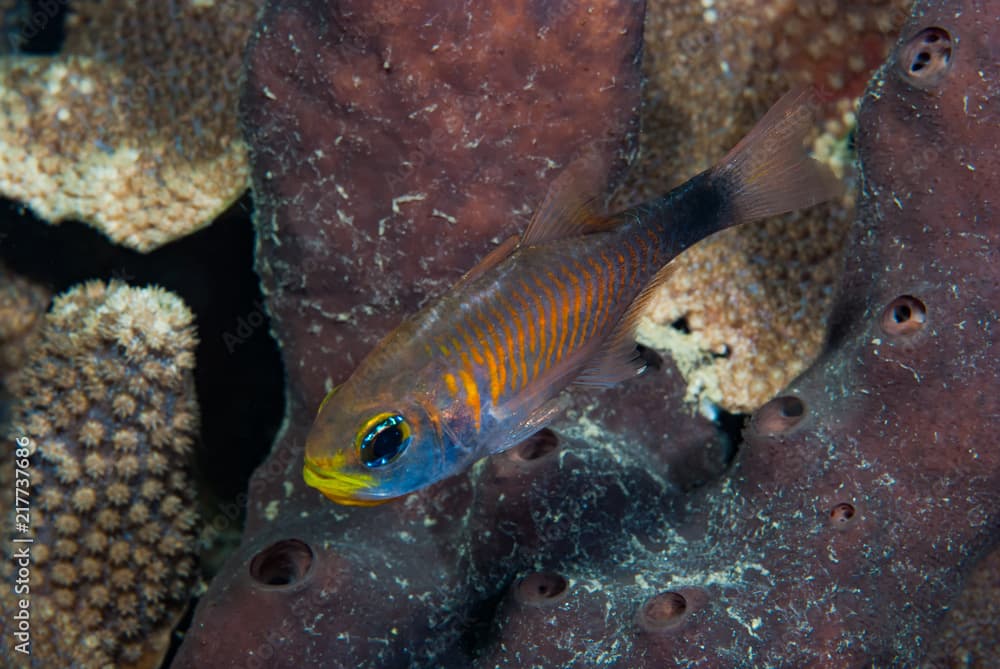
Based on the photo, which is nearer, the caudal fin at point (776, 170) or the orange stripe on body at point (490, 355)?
the orange stripe on body at point (490, 355)

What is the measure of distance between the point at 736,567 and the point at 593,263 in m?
1.36

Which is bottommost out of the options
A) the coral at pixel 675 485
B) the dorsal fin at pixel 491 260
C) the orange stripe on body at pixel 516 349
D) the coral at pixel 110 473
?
the coral at pixel 110 473

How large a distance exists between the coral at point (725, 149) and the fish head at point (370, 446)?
2209 millimetres

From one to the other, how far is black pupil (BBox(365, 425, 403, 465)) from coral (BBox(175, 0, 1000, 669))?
3.39ft

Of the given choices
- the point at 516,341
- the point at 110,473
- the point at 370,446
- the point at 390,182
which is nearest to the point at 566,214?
the point at 516,341

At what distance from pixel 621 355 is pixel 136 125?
3.51 m

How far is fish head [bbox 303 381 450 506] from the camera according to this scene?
1.89 metres

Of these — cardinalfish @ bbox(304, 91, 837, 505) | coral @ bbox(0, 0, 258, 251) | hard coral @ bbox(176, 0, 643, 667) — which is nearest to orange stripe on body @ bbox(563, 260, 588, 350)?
cardinalfish @ bbox(304, 91, 837, 505)

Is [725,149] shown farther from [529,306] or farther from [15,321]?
[15,321]

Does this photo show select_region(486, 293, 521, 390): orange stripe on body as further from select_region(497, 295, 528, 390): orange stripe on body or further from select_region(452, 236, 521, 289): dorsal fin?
select_region(452, 236, 521, 289): dorsal fin

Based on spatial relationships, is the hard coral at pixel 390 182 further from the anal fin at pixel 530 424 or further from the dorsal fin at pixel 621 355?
the anal fin at pixel 530 424

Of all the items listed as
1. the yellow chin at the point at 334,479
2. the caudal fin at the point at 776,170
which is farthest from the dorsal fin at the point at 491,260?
the caudal fin at the point at 776,170

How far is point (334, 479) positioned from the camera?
1924 millimetres

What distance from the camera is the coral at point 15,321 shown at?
15.1 feet
